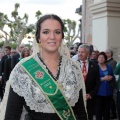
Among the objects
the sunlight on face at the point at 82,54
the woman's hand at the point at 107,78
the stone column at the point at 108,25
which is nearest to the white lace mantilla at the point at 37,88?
the sunlight on face at the point at 82,54

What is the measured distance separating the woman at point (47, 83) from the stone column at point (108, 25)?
23.5 feet

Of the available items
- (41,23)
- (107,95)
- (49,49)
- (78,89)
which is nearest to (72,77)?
(78,89)

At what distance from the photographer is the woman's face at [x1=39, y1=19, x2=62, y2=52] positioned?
7.94 feet

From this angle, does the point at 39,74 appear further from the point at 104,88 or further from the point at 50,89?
the point at 104,88

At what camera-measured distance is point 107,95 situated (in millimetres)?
7027

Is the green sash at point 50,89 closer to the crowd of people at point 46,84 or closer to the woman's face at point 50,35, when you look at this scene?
the crowd of people at point 46,84

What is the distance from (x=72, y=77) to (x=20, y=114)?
47cm

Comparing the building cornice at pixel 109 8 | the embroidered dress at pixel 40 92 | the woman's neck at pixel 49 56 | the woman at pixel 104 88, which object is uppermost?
the building cornice at pixel 109 8

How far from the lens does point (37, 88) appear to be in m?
2.42

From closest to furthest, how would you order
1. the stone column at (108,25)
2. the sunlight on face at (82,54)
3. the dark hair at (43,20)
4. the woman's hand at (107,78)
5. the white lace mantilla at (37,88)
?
the white lace mantilla at (37,88), the dark hair at (43,20), the sunlight on face at (82,54), the woman's hand at (107,78), the stone column at (108,25)

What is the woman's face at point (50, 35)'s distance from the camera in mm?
2420

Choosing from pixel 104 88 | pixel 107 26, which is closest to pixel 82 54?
pixel 104 88

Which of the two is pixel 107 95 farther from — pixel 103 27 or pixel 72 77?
pixel 72 77

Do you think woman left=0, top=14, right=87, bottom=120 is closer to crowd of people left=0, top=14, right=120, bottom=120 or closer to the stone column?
crowd of people left=0, top=14, right=120, bottom=120
